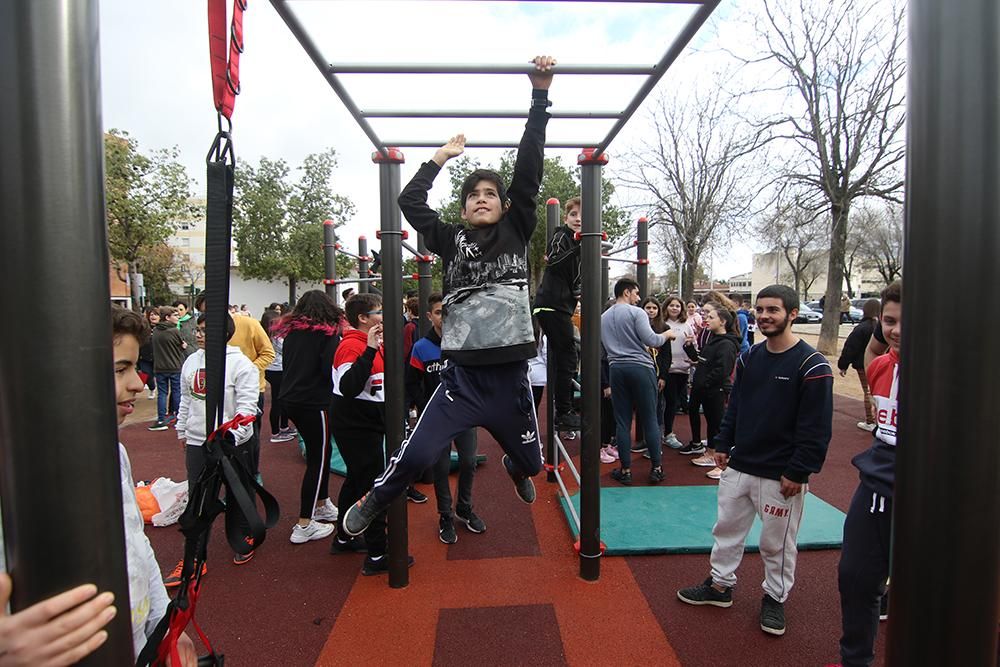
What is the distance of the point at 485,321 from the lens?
2.30 metres

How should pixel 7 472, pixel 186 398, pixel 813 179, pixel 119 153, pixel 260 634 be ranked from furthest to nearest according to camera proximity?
pixel 813 179
pixel 119 153
pixel 186 398
pixel 260 634
pixel 7 472

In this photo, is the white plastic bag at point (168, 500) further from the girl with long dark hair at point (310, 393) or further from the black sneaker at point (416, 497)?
the black sneaker at point (416, 497)

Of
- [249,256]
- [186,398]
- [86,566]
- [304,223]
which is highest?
[304,223]

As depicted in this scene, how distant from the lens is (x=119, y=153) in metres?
12.6

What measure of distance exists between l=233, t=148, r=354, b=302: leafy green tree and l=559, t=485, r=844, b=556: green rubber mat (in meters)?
18.8

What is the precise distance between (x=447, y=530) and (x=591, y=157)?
105 inches

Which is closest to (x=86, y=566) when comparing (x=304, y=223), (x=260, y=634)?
(x=260, y=634)

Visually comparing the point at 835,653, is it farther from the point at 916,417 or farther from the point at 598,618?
the point at 916,417

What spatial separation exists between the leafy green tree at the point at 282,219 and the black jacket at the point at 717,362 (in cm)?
1811

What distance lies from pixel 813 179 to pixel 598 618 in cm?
1576

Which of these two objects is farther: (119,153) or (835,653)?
(119,153)

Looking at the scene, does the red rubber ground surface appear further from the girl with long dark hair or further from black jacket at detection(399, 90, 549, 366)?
black jacket at detection(399, 90, 549, 366)

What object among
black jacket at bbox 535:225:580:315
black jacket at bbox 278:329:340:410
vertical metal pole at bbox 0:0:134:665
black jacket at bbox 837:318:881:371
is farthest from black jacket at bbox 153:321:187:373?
black jacket at bbox 837:318:881:371

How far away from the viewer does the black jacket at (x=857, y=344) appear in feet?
21.7
